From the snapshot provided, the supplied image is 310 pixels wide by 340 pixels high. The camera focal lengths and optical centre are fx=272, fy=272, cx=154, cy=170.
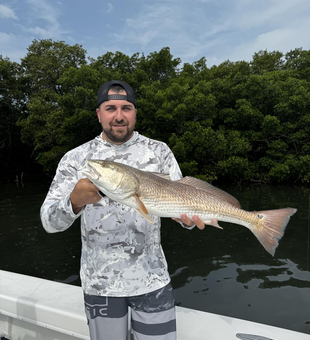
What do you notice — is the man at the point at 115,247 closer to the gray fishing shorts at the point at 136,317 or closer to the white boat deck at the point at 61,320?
the gray fishing shorts at the point at 136,317

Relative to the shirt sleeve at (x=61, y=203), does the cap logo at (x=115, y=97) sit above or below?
above

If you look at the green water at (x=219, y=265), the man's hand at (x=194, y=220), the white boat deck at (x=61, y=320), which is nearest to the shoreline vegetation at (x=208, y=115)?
the green water at (x=219, y=265)

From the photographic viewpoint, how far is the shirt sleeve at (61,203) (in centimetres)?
196

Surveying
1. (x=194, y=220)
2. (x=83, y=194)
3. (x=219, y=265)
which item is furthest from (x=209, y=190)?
(x=219, y=265)

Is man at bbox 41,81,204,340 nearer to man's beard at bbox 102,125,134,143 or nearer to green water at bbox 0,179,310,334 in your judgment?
→ man's beard at bbox 102,125,134,143

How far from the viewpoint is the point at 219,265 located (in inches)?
301

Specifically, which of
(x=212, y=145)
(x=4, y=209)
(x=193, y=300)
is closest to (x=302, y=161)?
(x=212, y=145)

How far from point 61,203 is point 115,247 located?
0.57 metres

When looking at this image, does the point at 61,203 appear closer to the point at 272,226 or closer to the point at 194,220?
the point at 194,220

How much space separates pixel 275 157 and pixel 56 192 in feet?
74.1

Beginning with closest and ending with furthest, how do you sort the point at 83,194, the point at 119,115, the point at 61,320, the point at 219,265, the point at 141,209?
the point at 83,194 → the point at 141,209 → the point at 119,115 → the point at 61,320 → the point at 219,265

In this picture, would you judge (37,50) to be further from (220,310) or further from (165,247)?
(220,310)

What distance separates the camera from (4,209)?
15289mm

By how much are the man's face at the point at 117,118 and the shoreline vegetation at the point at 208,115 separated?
1672 centimetres
